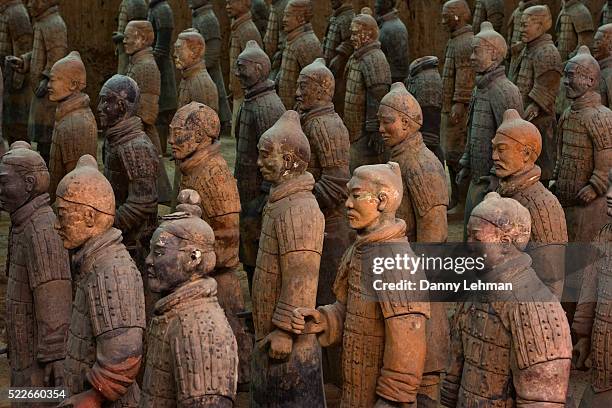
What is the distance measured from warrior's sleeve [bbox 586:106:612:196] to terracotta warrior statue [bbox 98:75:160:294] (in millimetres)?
2756

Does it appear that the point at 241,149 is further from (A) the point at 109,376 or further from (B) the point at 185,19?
(B) the point at 185,19

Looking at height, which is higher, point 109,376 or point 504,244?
point 504,244

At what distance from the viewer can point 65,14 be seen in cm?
1617

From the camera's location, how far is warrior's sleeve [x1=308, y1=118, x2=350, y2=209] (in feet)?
28.6

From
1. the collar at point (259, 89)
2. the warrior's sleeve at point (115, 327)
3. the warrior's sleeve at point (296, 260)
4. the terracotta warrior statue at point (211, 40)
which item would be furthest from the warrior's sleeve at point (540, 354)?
the terracotta warrior statue at point (211, 40)

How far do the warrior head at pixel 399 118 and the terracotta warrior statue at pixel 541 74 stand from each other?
3489 mm

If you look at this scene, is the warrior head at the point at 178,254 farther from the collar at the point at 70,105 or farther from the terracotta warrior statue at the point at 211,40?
the terracotta warrior statue at the point at 211,40

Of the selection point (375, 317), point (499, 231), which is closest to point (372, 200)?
point (375, 317)

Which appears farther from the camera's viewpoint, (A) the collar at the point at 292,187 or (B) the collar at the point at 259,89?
(B) the collar at the point at 259,89

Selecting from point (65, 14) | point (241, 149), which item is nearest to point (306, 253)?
point (241, 149)

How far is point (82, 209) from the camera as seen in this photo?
20.0 feet

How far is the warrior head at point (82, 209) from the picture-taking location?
240 inches

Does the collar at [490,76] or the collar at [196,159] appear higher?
the collar at [490,76]

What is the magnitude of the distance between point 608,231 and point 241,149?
9.98 ft
